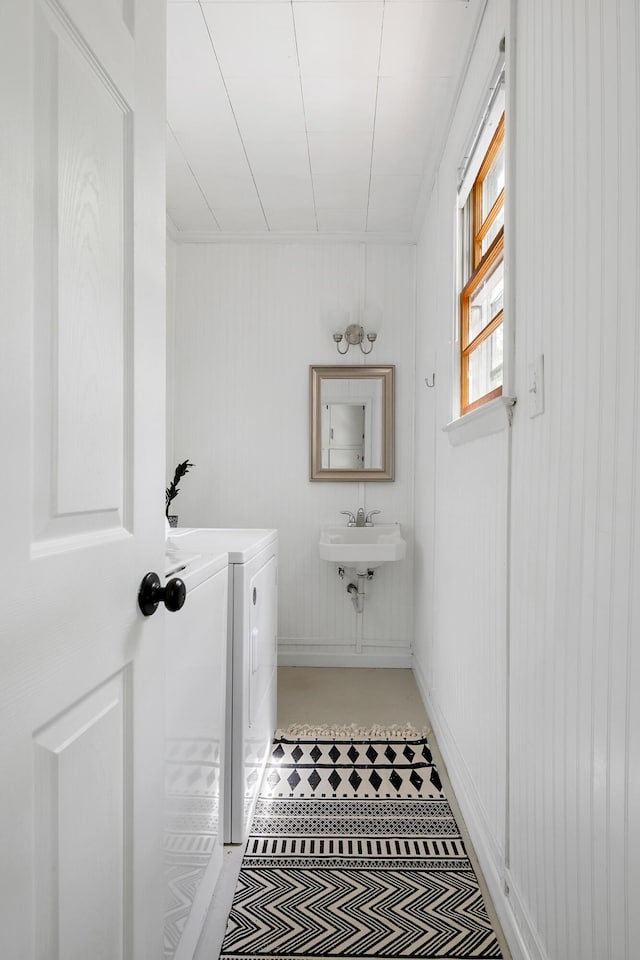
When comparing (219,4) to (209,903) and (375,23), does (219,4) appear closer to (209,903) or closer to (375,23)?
(375,23)

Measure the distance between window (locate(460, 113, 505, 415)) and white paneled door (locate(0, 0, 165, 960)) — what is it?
121 centimetres

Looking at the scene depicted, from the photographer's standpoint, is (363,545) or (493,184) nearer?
(493,184)

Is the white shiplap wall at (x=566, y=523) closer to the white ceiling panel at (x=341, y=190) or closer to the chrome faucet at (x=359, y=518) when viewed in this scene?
the white ceiling panel at (x=341, y=190)

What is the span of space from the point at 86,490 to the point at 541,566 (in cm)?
92

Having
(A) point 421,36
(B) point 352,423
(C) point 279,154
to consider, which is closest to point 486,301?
(A) point 421,36

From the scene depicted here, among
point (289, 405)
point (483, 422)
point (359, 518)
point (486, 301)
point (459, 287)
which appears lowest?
point (359, 518)

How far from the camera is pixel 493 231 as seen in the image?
1.99 m

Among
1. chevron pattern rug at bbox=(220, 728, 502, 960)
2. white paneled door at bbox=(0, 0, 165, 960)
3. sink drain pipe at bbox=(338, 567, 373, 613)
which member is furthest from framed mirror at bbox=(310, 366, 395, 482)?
white paneled door at bbox=(0, 0, 165, 960)

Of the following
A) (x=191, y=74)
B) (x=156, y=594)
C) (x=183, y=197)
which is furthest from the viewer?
(x=183, y=197)

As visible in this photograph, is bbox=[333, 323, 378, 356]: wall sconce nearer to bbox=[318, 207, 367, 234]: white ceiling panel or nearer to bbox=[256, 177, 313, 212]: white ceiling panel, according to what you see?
bbox=[318, 207, 367, 234]: white ceiling panel

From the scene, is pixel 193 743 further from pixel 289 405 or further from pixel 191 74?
pixel 289 405

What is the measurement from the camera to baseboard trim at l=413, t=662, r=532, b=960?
1.42 m

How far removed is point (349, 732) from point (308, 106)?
2.57m

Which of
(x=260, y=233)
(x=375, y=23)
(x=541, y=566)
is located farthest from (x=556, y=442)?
(x=260, y=233)
